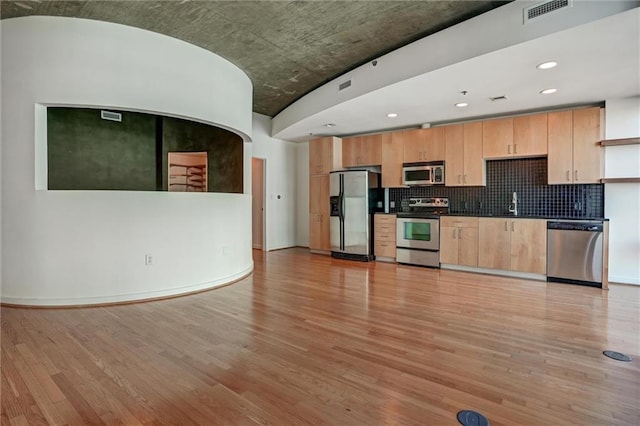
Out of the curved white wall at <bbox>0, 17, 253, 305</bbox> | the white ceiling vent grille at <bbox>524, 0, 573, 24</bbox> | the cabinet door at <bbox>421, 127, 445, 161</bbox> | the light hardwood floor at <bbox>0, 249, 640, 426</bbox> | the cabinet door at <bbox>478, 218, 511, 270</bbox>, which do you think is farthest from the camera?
the cabinet door at <bbox>421, 127, 445, 161</bbox>

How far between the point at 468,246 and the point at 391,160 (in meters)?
2.13

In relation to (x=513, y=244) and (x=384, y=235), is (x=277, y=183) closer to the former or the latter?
(x=384, y=235)

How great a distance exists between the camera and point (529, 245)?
4.59 m

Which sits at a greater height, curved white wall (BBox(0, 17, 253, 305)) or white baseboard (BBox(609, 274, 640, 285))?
curved white wall (BBox(0, 17, 253, 305))

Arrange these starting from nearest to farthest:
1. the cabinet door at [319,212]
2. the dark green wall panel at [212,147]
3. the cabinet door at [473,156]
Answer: the cabinet door at [473,156] → the dark green wall panel at [212,147] → the cabinet door at [319,212]

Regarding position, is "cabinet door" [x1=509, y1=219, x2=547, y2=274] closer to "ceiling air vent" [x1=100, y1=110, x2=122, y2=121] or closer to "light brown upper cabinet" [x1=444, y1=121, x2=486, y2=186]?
"light brown upper cabinet" [x1=444, y1=121, x2=486, y2=186]

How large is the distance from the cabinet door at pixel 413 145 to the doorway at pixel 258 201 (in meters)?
3.15

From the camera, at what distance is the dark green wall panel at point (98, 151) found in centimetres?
467

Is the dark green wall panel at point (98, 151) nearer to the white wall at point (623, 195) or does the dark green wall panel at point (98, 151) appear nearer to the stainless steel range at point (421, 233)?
the stainless steel range at point (421, 233)

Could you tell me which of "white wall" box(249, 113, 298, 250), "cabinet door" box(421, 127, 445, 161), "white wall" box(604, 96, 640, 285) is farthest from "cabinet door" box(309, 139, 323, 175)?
"white wall" box(604, 96, 640, 285)

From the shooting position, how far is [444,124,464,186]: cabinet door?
5336 millimetres

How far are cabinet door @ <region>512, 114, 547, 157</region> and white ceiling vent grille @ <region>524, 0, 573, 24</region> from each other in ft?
8.19

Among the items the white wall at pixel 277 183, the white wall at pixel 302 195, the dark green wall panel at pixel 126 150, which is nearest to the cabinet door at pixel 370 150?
the white wall at pixel 302 195

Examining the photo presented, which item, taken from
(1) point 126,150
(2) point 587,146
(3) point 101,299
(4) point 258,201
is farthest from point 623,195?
(1) point 126,150
